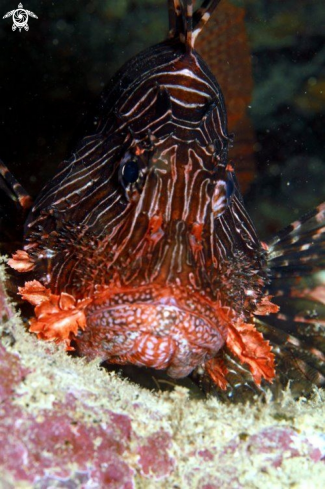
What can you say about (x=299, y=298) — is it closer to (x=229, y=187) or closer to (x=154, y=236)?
(x=229, y=187)

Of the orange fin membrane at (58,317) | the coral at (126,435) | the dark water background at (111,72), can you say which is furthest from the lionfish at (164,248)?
the dark water background at (111,72)

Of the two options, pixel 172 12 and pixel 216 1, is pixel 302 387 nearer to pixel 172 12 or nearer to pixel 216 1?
pixel 216 1

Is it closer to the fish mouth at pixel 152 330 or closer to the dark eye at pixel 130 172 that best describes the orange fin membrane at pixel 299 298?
the fish mouth at pixel 152 330

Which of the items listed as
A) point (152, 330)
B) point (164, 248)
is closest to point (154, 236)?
point (164, 248)

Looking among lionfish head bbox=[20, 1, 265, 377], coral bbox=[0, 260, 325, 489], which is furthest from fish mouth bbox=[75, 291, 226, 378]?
coral bbox=[0, 260, 325, 489]

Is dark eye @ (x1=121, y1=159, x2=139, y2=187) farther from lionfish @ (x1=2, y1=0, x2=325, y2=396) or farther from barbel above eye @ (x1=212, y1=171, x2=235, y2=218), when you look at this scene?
barbel above eye @ (x1=212, y1=171, x2=235, y2=218)

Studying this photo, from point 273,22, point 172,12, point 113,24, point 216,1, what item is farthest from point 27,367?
point 113,24
